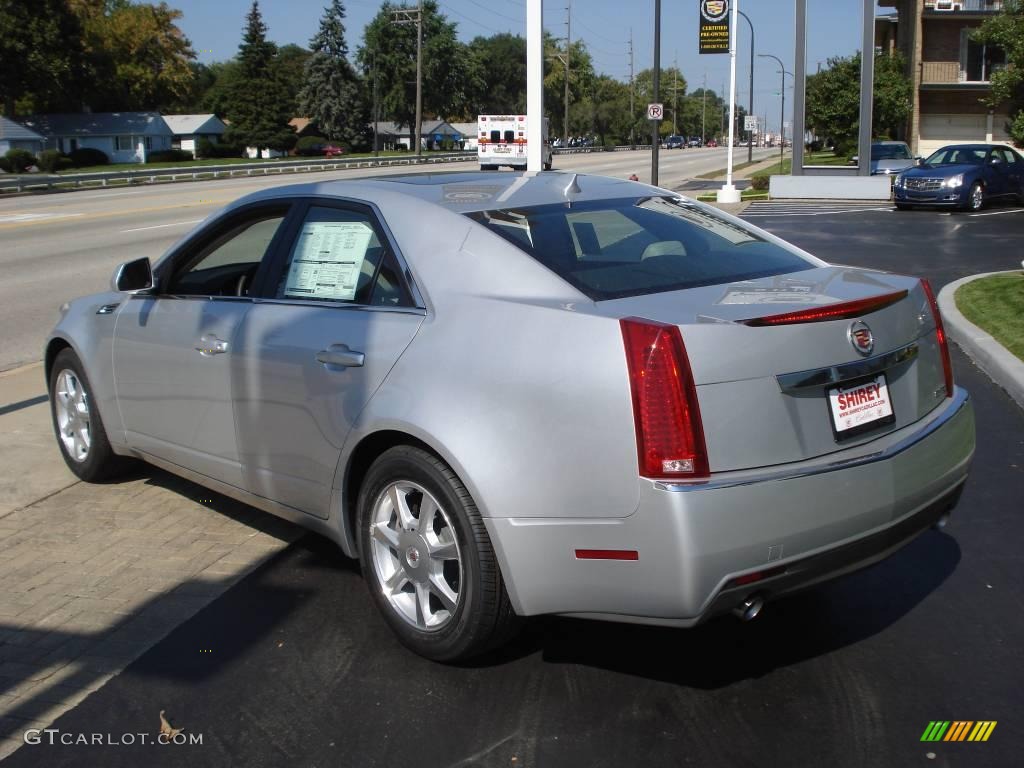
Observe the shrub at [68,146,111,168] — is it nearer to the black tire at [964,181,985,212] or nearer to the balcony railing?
the balcony railing

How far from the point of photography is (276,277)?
4.60 m

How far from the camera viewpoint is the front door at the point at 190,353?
185 inches

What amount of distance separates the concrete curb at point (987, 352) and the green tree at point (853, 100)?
133 ft

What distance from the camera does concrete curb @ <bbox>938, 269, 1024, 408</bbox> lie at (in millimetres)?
7469

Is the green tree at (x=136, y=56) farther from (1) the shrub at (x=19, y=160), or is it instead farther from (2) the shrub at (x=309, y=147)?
(1) the shrub at (x=19, y=160)

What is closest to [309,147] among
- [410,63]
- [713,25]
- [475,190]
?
[410,63]

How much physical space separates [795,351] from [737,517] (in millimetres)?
560

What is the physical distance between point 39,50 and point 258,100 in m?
23.1

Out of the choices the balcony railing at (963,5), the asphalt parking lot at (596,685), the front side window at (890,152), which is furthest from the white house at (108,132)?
the asphalt parking lot at (596,685)

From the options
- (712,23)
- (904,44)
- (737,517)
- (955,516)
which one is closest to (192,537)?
(737,517)

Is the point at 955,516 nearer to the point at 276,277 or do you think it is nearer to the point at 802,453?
the point at 802,453

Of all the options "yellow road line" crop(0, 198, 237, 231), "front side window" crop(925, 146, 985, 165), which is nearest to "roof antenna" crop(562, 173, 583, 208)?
"yellow road line" crop(0, 198, 237, 231)

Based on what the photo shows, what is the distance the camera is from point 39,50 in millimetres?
76625

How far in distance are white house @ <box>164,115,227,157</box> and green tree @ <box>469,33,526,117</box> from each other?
52934mm
